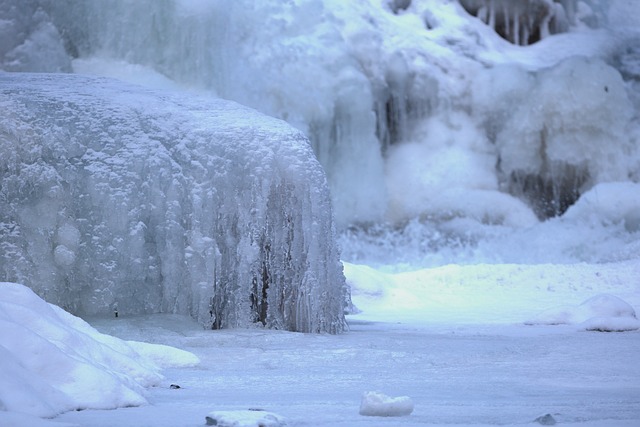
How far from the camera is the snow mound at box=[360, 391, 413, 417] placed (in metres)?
2.63

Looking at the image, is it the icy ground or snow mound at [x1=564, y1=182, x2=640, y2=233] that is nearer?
the icy ground

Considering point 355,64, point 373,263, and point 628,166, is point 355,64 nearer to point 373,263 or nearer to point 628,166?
point 373,263

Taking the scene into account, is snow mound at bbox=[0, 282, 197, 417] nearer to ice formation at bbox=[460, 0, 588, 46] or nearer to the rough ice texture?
the rough ice texture

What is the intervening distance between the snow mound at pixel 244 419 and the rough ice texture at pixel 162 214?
3602 millimetres

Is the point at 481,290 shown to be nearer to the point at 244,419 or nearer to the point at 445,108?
the point at 445,108

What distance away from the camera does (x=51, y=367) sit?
2.63 meters

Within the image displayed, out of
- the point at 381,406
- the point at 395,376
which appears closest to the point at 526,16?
the point at 395,376

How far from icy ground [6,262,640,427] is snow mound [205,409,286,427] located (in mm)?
100

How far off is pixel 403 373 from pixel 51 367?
1784 mm

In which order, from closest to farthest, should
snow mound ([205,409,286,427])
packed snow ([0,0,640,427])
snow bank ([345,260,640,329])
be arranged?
snow mound ([205,409,286,427]) < packed snow ([0,0,640,427]) < snow bank ([345,260,640,329])

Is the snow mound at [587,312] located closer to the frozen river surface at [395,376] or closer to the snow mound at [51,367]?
the frozen river surface at [395,376]

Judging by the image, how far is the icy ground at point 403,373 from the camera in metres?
2.66

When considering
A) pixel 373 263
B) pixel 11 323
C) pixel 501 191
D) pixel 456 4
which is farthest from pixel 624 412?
pixel 456 4

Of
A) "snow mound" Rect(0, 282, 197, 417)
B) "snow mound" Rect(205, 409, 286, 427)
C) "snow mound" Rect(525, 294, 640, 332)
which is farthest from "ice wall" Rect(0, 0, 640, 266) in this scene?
"snow mound" Rect(205, 409, 286, 427)
